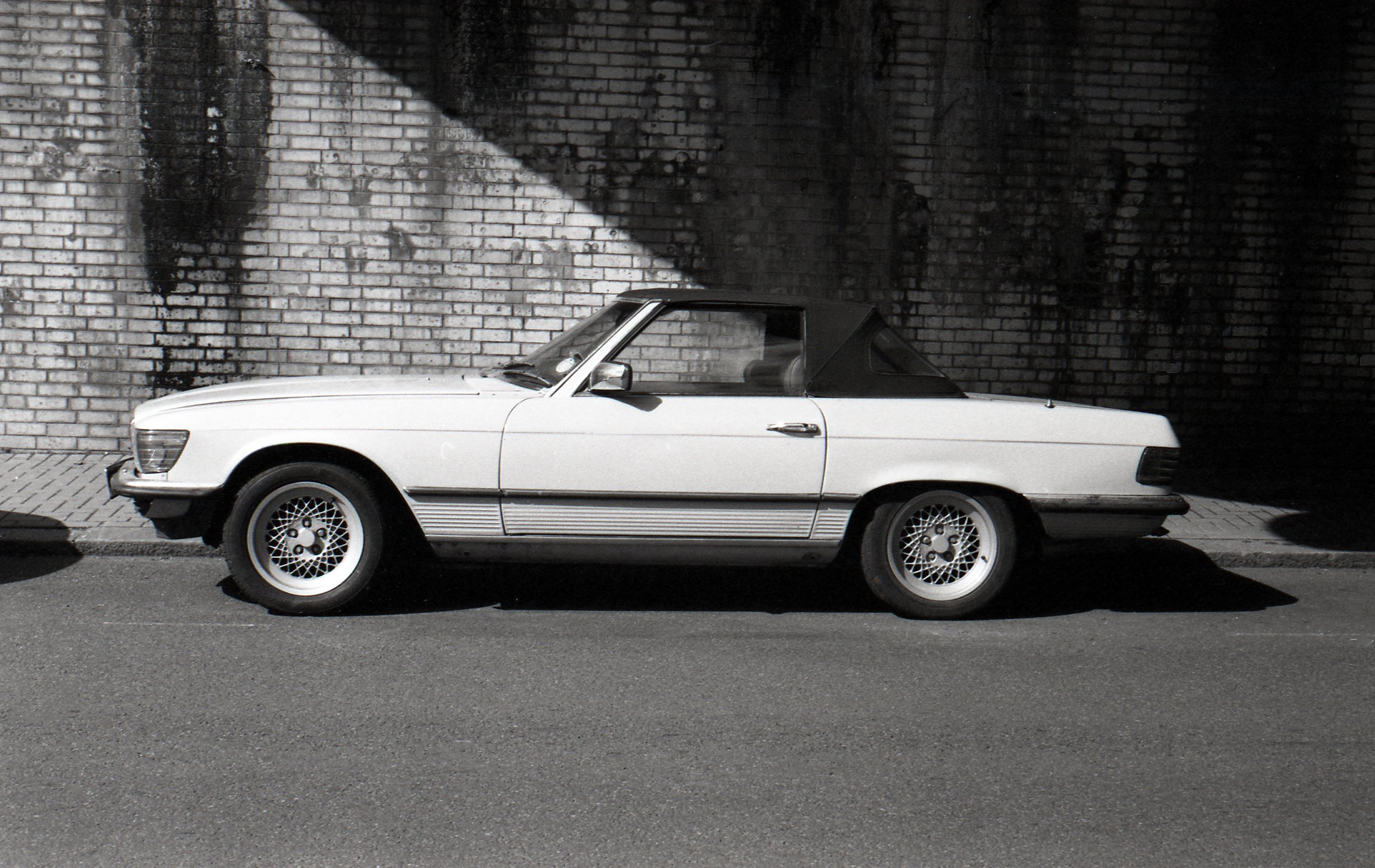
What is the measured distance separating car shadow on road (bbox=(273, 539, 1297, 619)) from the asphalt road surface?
0.03 metres

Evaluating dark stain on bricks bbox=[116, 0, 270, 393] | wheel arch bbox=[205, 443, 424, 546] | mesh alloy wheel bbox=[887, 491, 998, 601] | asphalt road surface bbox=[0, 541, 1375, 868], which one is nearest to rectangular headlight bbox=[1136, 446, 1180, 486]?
asphalt road surface bbox=[0, 541, 1375, 868]

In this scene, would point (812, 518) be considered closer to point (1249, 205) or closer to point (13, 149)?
point (1249, 205)

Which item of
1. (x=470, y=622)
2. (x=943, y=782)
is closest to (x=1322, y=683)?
(x=943, y=782)

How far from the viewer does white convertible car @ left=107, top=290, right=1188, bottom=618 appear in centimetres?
557

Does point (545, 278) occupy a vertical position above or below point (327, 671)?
above

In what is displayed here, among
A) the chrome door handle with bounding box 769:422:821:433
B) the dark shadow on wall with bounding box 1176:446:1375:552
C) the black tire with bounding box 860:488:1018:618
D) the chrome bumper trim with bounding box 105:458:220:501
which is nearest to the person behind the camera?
the chrome bumper trim with bounding box 105:458:220:501

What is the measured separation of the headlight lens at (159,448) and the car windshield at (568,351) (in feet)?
4.89

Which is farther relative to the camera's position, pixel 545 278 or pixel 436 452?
pixel 545 278

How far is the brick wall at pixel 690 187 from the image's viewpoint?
902cm

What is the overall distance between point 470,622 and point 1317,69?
302 inches

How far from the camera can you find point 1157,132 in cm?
946

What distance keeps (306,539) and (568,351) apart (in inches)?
57.2

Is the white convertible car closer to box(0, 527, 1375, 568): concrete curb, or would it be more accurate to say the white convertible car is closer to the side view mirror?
the side view mirror

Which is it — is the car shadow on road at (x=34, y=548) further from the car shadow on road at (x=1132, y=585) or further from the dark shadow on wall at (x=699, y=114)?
the car shadow on road at (x=1132, y=585)
